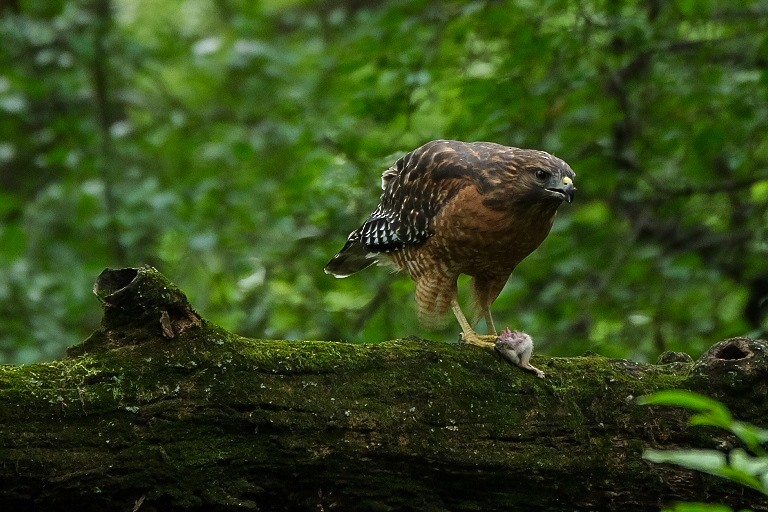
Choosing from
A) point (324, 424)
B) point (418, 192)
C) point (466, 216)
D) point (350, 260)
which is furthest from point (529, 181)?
point (324, 424)

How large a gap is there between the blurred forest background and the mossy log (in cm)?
271

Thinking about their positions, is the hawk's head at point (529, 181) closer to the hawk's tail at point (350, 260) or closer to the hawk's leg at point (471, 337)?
the hawk's leg at point (471, 337)

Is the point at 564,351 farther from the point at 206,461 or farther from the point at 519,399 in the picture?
the point at 206,461

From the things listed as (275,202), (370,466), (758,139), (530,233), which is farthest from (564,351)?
(370,466)

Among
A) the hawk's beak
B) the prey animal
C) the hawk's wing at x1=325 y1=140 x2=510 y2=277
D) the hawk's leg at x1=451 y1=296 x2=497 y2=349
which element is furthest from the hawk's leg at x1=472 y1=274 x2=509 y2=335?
the hawk's beak

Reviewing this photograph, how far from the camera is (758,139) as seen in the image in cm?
707

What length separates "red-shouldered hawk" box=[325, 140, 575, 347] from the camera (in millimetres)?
4805

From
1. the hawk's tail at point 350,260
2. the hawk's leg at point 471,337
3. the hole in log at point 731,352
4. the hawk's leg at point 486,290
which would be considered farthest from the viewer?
the hawk's tail at point 350,260

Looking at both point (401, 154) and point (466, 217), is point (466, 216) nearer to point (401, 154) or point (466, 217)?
point (466, 217)

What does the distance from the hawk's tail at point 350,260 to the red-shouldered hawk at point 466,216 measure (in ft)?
0.90

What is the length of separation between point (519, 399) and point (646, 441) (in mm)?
489

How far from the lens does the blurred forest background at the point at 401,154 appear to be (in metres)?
6.83

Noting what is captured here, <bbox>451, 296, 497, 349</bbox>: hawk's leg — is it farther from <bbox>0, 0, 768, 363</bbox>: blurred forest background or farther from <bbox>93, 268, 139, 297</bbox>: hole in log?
<bbox>93, 268, 139, 297</bbox>: hole in log

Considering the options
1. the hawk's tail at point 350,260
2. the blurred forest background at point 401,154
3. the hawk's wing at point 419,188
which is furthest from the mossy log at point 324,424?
the blurred forest background at point 401,154
